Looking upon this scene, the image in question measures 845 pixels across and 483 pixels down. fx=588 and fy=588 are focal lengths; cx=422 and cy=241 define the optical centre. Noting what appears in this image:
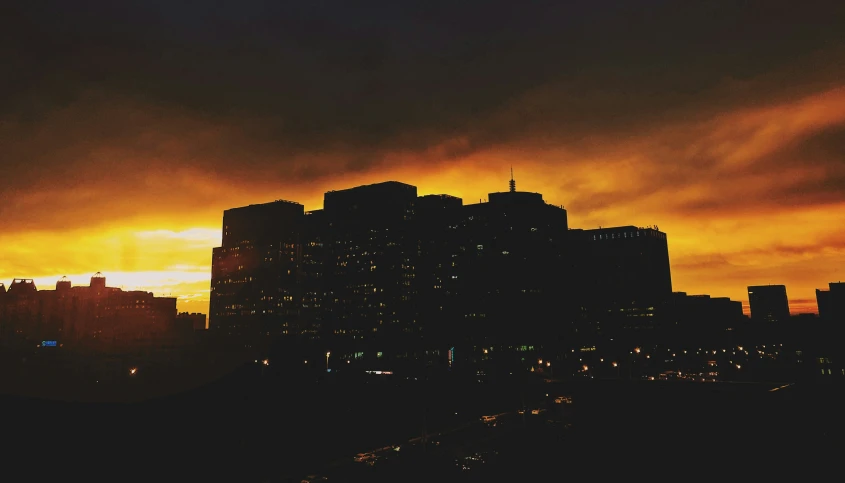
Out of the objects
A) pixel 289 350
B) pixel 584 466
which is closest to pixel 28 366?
pixel 289 350

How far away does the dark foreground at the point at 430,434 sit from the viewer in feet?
184

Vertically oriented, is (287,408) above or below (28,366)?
below

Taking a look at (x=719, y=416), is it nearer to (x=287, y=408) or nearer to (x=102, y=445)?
(x=287, y=408)

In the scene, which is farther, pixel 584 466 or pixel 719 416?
pixel 719 416

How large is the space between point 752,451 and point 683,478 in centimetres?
1760

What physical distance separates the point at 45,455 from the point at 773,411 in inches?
3920

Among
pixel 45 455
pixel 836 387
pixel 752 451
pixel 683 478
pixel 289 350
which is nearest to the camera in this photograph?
pixel 683 478

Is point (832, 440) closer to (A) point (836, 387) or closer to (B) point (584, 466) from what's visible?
(B) point (584, 466)

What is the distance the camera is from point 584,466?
5575 cm

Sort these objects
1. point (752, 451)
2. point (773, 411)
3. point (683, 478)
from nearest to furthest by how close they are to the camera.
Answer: point (683, 478) < point (752, 451) < point (773, 411)

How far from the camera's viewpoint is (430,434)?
72.1m

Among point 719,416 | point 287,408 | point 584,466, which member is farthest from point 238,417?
point 719,416

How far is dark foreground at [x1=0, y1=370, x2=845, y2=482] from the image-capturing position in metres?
56.2

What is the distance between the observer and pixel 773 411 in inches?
3506
